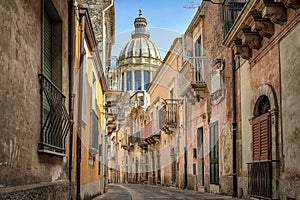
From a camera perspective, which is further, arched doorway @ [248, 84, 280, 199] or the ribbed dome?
the ribbed dome

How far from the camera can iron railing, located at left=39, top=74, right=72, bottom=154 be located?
21.1ft

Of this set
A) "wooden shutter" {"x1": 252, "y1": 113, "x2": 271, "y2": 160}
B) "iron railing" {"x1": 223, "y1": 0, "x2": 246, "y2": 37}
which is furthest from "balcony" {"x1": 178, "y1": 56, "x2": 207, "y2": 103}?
"wooden shutter" {"x1": 252, "y1": 113, "x2": 271, "y2": 160}

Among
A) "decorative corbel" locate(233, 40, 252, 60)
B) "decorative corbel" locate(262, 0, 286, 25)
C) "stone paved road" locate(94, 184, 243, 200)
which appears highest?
"decorative corbel" locate(262, 0, 286, 25)

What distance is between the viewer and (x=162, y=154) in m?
33.2

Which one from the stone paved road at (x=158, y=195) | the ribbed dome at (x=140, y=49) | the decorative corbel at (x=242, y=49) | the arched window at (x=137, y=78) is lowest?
the stone paved road at (x=158, y=195)

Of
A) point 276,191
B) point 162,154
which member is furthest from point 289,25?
point 162,154

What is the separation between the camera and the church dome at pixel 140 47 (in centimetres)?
6266

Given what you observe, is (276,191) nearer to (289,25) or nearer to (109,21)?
(289,25)

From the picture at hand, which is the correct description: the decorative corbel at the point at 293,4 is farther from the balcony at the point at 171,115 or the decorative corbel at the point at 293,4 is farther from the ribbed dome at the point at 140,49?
the ribbed dome at the point at 140,49

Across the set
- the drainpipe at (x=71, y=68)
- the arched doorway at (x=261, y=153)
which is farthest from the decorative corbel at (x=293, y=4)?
the drainpipe at (x=71, y=68)

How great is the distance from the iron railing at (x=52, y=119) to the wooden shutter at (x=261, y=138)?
197 inches

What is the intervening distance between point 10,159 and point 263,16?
6.84 m

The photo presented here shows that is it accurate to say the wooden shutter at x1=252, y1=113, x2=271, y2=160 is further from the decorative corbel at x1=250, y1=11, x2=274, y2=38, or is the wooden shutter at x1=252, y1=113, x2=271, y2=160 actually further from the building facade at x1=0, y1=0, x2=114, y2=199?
the building facade at x1=0, y1=0, x2=114, y2=199

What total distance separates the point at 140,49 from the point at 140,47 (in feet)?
2.40
